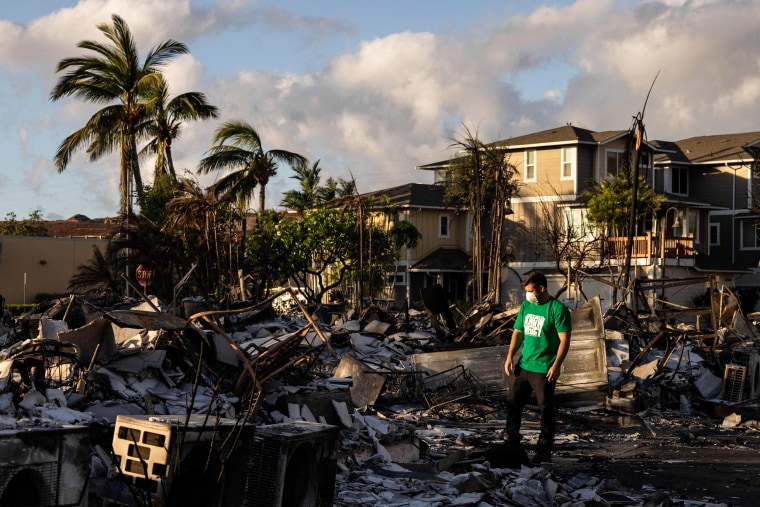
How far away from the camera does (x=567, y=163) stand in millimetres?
44375

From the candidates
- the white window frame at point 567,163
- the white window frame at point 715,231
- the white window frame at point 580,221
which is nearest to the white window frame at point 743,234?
the white window frame at point 715,231

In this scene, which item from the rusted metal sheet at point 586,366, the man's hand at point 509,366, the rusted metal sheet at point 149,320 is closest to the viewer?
the rusted metal sheet at point 149,320

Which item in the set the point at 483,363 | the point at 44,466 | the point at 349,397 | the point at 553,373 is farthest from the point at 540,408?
the point at 44,466

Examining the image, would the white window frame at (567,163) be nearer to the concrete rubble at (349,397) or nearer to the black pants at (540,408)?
the concrete rubble at (349,397)

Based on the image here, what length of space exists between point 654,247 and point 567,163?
20.9 feet

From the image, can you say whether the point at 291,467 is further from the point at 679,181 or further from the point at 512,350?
the point at 679,181

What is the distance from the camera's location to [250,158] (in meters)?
43.3

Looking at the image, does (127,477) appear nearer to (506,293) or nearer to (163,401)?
(163,401)

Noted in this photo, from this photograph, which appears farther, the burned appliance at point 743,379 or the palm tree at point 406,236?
the palm tree at point 406,236

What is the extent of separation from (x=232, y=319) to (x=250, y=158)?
2601cm

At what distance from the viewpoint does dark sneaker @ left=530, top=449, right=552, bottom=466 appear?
866cm

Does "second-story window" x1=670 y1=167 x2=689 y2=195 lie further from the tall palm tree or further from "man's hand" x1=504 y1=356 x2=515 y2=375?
"man's hand" x1=504 y1=356 x2=515 y2=375

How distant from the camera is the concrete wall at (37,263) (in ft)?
160

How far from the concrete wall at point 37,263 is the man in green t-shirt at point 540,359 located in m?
43.0
